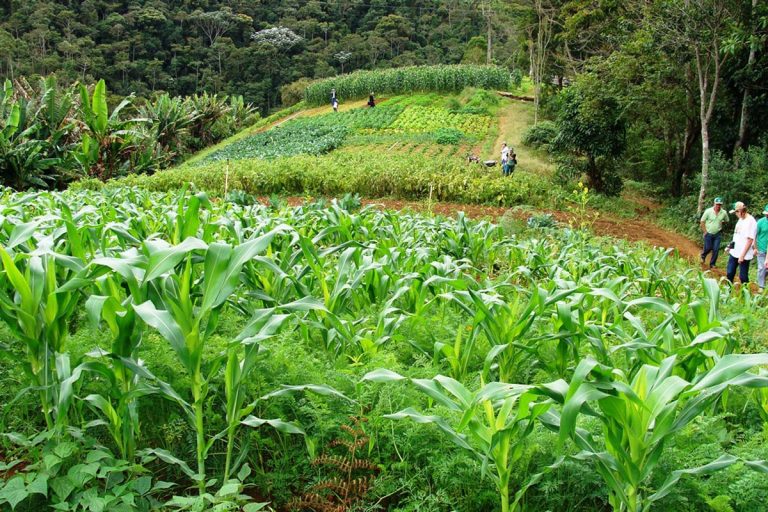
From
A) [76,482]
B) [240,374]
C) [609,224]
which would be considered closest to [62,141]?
[609,224]

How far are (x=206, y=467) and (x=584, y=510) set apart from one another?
5.23 feet

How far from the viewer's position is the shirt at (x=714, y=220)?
10.8 meters

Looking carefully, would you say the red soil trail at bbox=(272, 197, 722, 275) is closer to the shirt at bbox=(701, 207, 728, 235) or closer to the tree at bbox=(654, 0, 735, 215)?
the tree at bbox=(654, 0, 735, 215)

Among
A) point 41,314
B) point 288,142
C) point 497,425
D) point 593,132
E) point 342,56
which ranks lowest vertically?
point 288,142

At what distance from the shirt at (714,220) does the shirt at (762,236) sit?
1.35m

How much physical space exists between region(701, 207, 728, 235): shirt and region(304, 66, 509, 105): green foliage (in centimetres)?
3279

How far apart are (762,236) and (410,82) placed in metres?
36.9

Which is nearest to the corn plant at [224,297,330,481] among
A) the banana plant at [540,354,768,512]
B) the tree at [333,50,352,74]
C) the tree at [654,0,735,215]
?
the banana plant at [540,354,768,512]

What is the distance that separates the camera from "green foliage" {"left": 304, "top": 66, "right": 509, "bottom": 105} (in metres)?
42.2

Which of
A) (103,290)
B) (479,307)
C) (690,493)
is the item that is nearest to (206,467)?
(103,290)

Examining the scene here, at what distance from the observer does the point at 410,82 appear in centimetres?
4381

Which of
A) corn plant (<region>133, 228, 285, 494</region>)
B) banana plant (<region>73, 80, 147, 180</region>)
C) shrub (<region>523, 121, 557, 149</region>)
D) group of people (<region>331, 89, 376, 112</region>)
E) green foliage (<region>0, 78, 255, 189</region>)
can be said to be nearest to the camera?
corn plant (<region>133, 228, 285, 494</region>)

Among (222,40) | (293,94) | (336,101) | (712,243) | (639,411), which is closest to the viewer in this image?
(639,411)

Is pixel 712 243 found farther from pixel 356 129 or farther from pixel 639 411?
pixel 356 129
